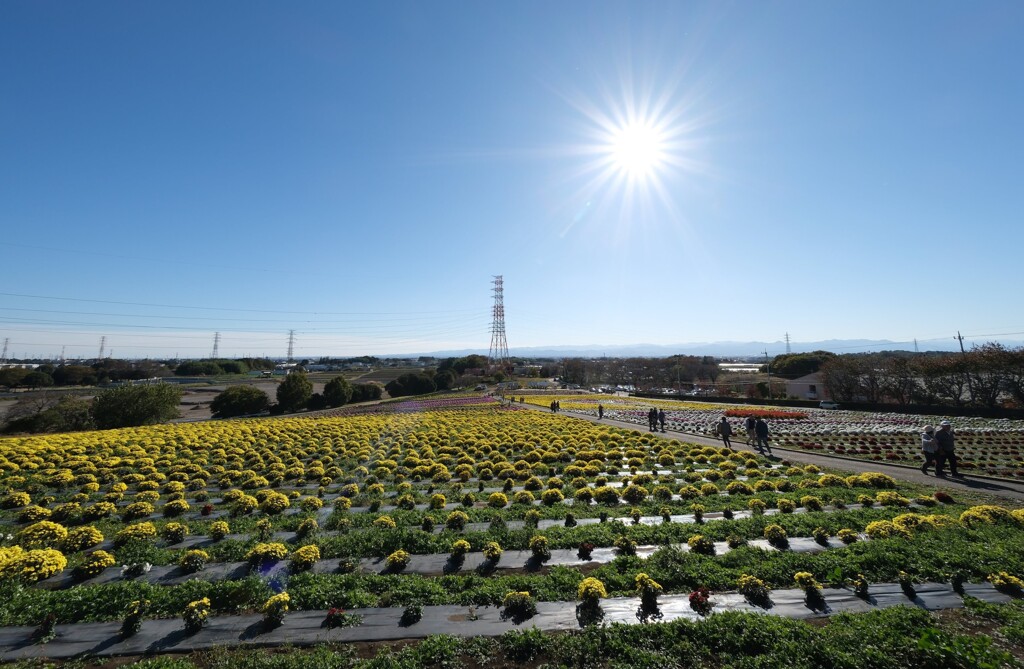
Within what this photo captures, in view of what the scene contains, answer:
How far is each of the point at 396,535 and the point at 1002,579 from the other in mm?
13846

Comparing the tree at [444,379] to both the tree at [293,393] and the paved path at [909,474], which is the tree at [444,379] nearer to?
the tree at [293,393]

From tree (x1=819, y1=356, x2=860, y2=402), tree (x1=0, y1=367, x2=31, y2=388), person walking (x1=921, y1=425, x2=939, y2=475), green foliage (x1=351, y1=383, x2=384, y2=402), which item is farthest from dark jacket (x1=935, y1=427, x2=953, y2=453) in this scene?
tree (x1=0, y1=367, x2=31, y2=388)

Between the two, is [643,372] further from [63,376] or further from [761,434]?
[63,376]

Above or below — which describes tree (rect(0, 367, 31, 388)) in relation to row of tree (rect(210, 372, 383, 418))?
above

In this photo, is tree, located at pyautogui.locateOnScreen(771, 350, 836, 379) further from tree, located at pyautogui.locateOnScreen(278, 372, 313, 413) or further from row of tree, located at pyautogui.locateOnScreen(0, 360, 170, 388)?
row of tree, located at pyautogui.locateOnScreen(0, 360, 170, 388)

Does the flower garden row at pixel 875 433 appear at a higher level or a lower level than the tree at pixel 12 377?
lower

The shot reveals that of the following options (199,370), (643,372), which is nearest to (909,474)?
A: (643,372)

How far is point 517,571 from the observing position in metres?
9.45

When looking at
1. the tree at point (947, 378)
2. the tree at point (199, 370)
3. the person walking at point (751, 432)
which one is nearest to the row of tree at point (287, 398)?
the person walking at point (751, 432)

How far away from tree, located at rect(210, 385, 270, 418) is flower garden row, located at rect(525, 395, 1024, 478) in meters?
45.6

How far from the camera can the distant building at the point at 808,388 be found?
6543 centimetres

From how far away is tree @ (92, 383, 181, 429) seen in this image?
1535 inches

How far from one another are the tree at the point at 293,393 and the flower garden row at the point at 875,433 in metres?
41.1

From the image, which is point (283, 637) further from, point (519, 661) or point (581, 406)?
point (581, 406)
